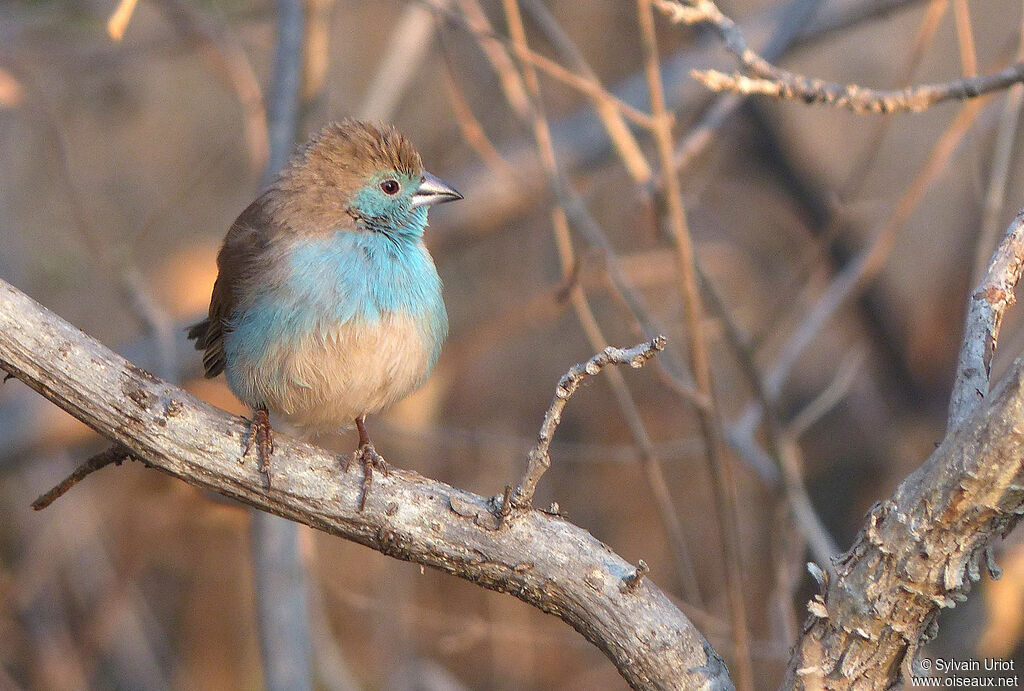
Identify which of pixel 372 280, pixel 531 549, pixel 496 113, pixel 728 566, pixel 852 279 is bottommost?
pixel 531 549

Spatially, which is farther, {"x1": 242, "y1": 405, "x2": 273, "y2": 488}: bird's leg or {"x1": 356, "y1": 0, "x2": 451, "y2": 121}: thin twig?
{"x1": 356, "y1": 0, "x2": 451, "y2": 121}: thin twig

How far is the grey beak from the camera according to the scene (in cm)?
341

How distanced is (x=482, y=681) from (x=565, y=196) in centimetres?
421

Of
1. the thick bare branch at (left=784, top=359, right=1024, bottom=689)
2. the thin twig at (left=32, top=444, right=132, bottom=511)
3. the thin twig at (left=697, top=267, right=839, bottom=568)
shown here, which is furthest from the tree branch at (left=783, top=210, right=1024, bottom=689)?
the thin twig at (left=32, top=444, right=132, bottom=511)

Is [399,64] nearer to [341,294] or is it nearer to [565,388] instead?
[341,294]

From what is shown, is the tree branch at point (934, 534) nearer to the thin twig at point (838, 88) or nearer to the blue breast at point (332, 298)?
the thin twig at point (838, 88)

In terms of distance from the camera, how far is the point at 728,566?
12.5 feet

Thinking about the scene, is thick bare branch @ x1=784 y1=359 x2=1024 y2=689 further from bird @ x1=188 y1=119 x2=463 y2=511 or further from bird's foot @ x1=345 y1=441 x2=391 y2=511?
bird @ x1=188 y1=119 x2=463 y2=511

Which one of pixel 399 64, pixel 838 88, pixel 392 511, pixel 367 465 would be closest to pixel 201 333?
pixel 367 465

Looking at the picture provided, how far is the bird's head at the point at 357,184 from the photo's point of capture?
10.6 ft

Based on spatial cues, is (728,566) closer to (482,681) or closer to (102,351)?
(102,351)

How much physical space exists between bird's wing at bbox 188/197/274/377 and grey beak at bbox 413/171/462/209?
50 centimetres

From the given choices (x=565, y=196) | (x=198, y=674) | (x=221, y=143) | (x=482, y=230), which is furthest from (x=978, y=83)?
(x=221, y=143)

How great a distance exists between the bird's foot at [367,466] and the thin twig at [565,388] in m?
0.38
